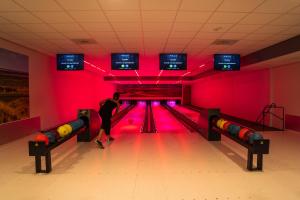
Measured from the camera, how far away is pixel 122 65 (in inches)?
323

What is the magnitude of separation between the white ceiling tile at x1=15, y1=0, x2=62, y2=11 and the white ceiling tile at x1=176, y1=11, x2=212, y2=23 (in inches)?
89.6

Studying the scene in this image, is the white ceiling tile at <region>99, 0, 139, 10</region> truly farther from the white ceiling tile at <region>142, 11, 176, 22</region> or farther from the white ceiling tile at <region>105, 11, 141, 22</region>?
the white ceiling tile at <region>142, 11, 176, 22</region>

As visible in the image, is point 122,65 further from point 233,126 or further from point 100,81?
point 100,81

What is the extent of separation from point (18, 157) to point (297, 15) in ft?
21.8

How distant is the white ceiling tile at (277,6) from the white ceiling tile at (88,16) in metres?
2.99

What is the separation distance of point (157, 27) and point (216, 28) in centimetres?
141

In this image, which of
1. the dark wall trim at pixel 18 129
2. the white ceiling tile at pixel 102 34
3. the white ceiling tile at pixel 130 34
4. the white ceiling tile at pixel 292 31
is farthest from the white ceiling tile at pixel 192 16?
the dark wall trim at pixel 18 129

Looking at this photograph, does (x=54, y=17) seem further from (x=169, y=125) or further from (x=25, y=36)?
(x=169, y=125)

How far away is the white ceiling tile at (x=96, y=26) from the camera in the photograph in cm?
490

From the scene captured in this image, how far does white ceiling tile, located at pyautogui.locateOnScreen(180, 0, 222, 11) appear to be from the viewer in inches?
146

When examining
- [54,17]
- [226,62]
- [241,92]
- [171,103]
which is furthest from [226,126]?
[171,103]

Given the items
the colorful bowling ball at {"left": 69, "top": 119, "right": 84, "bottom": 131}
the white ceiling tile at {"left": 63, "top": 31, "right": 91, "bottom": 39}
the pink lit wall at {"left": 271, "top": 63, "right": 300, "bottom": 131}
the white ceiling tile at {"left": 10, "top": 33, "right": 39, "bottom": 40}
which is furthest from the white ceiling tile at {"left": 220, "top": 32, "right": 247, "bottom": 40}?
the white ceiling tile at {"left": 10, "top": 33, "right": 39, "bottom": 40}

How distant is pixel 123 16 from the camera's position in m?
4.40

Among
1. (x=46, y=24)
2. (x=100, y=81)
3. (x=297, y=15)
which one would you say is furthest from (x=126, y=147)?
(x=100, y=81)
